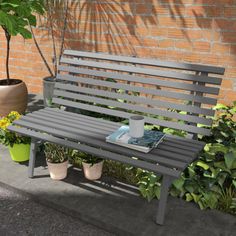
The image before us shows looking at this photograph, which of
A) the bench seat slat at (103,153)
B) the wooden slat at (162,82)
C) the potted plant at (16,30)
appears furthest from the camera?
the potted plant at (16,30)

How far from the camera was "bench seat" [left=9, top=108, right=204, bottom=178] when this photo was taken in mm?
2541

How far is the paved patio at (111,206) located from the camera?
8.74ft

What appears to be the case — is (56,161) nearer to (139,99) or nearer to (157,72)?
(139,99)

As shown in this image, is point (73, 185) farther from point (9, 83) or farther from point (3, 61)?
point (3, 61)

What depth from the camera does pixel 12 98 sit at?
4.38 meters

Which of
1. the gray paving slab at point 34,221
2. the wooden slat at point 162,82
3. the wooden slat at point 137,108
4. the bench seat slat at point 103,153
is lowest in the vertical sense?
the gray paving slab at point 34,221

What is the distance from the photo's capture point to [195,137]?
9.98ft

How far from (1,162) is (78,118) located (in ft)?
3.37

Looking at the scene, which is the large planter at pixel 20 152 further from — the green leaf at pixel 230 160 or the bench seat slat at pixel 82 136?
the green leaf at pixel 230 160

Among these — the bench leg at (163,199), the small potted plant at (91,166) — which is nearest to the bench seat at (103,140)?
the bench leg at (163,199)

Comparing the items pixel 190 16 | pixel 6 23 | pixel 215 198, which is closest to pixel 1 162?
pixel 6 23

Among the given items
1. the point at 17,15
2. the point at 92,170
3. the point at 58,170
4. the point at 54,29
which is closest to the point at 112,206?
the point at 92,170

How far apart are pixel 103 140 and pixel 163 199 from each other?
71 cm

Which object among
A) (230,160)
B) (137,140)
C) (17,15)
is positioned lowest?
(230,160)
